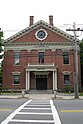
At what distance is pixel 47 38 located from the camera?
45.0 metres

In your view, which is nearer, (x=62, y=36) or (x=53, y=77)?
(x=53, y=77)

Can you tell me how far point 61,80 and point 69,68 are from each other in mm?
2648

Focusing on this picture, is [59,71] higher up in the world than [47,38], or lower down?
lower down

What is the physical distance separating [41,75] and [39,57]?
10.8ft

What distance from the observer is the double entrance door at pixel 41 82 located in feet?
143

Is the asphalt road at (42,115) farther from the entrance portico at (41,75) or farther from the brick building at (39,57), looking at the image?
the brick building at (39,57)

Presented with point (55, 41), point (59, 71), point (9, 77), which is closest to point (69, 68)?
point (59, 71)

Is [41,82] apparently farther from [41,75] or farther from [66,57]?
[66,57]

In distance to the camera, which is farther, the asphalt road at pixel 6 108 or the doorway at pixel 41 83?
the doorway at pixel 41 83

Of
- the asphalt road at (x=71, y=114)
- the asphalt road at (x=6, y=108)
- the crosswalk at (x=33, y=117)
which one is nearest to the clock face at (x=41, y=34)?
the asphalt road at (x=6, y=108)

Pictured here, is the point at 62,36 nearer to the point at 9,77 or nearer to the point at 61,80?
the point at 61,80

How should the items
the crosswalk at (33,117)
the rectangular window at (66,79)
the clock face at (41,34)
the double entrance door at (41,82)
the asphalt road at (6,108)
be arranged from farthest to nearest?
1. the clock face at (41,34)
2. the rectangular window at (66,79)
3. the double entrance door at (41,82)
4. the asphalt road at (6,108)
5. the crosswalk at (33,117)

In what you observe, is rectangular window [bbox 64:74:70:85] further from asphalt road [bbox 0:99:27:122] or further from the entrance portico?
asphalt road [bbox 0:99:27:122]

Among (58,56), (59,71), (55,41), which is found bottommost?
(59,71)
